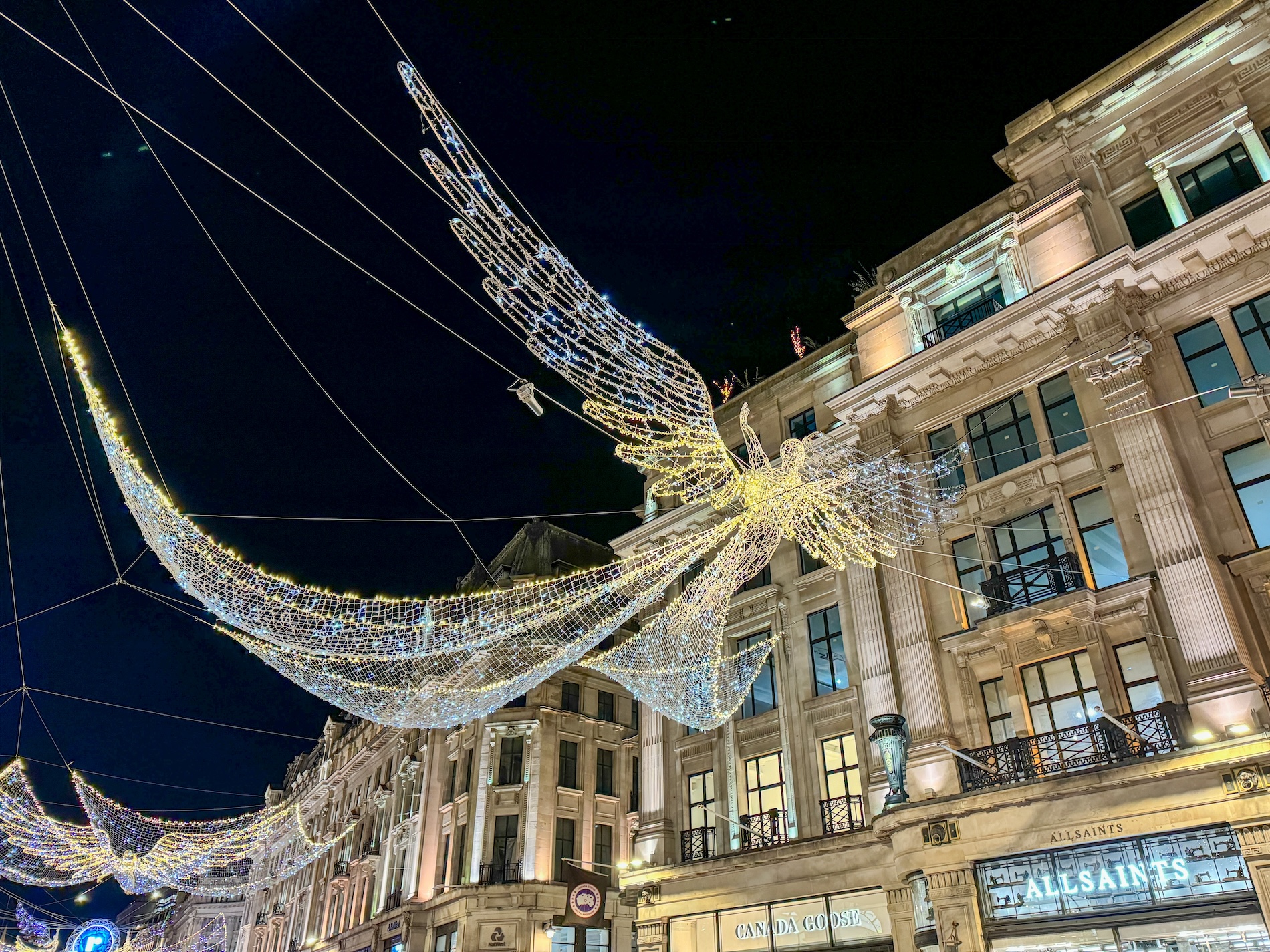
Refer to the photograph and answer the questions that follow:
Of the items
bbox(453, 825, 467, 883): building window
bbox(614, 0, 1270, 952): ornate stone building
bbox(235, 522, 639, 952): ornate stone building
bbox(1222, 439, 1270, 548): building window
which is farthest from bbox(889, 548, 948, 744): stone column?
bbox(453, 825, 467, 883): building window

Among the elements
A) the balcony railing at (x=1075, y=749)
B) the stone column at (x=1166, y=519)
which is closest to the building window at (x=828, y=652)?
the balcony railing at (x=1075, y=749)

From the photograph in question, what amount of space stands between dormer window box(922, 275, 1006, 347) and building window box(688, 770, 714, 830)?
12.7 m

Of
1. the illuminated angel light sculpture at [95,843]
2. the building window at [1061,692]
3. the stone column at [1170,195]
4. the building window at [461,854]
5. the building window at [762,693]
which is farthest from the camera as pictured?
the building window at [461,854]

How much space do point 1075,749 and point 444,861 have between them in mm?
27608

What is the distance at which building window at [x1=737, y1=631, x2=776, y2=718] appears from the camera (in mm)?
21859

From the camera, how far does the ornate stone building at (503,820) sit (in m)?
31.0

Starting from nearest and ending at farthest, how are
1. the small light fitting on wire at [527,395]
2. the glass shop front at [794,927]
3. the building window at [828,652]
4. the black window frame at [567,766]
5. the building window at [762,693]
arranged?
the small light fitting on wire at [527,395]
the glass shop front at [794,927]
the building window at [828,652]
the building window at [762,693]
the black window frame at [567,766]

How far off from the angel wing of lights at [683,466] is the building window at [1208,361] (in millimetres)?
5015

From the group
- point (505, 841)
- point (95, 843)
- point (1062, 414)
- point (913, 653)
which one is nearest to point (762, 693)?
point (913, 653)

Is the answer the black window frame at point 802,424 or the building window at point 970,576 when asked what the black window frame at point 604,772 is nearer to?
the black window frame at point 802,424

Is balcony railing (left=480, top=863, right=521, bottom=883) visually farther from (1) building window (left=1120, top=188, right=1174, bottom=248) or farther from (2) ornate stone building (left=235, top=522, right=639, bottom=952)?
(1) building window (left=1120, top=188, right=1174, bottom=248)

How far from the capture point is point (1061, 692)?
627 inches

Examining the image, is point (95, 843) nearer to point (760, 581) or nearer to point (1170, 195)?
point (760, 581)

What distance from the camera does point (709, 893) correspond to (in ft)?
64.8
